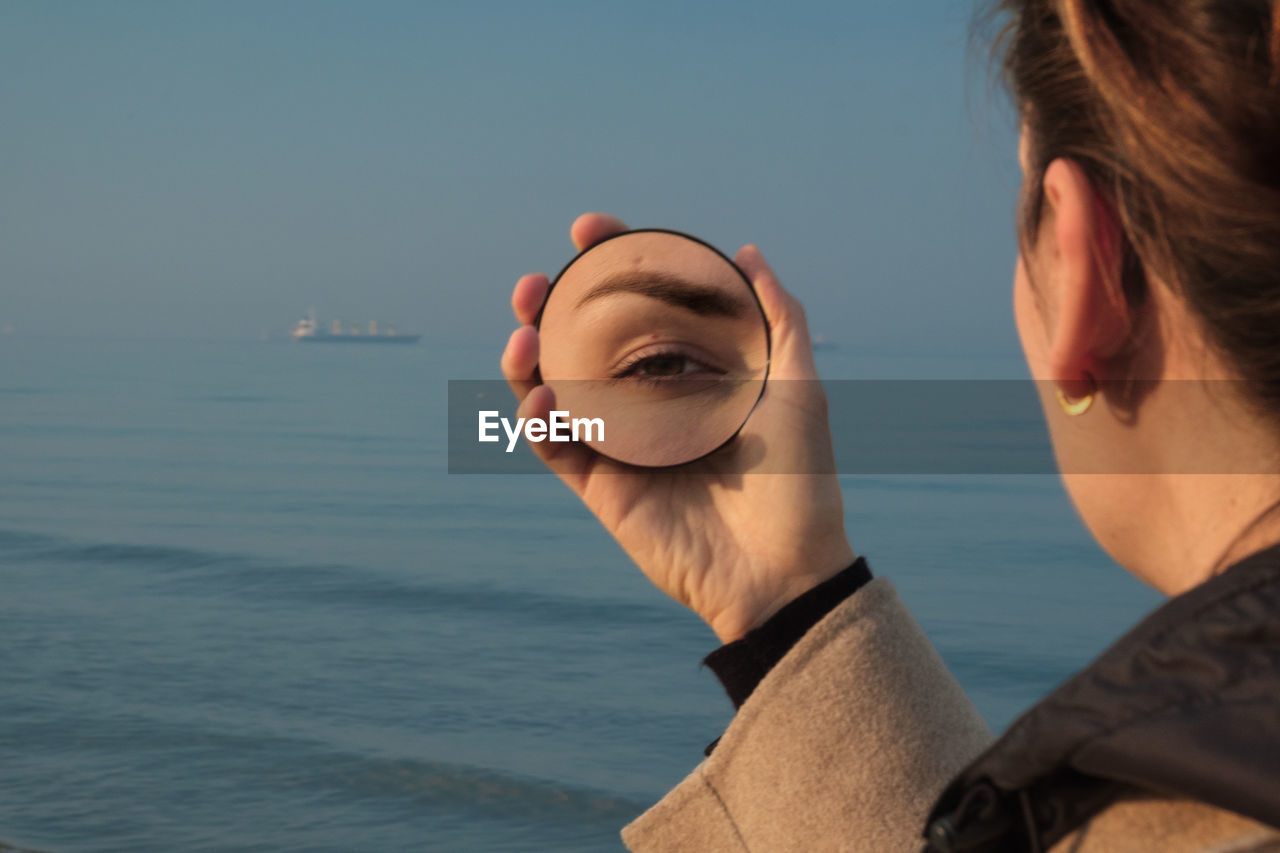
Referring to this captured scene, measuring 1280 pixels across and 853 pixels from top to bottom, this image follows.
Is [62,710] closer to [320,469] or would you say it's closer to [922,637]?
[922,637]

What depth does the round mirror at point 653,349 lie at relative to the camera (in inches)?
76.5

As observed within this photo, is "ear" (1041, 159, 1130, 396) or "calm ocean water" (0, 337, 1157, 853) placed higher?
"ear" (1041, 159, 1130, 396)

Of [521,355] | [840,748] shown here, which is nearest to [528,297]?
[521,355]

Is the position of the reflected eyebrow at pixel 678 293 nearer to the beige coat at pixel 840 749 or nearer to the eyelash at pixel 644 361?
the eyelash at pixel 644 361

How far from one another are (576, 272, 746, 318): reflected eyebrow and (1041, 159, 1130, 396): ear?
968 millimetres

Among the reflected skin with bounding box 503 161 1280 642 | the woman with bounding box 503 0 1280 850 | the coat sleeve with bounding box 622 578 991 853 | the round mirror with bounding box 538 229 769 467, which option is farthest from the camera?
the round mirror with bounding box 538 229 769 467

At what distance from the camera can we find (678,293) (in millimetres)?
2000

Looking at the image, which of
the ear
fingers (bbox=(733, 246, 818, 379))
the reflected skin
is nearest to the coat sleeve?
fingers (bbox=(733, 246, 818, 379))

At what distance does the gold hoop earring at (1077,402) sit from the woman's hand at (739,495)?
2.33 feet

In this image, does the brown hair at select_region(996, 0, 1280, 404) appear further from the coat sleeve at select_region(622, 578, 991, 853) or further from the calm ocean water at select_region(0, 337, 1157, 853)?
the calm ocean water at select_region(0, 337, 1157, 853)

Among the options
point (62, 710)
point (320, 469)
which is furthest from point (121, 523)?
point (62, 710)

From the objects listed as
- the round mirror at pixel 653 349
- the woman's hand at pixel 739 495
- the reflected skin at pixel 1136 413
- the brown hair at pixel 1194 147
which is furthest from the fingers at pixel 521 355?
the brown hair at pixel 1194 147

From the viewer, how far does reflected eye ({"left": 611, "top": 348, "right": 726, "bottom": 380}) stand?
1975mm

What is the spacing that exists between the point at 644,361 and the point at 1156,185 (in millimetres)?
1150
